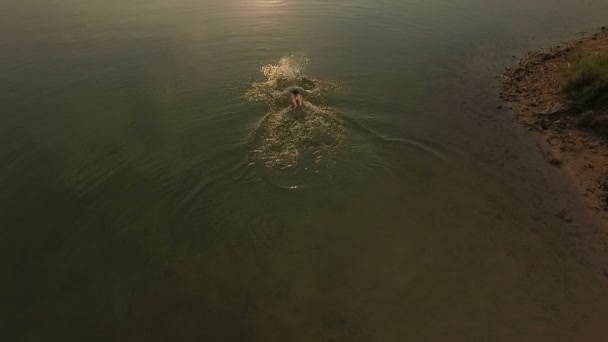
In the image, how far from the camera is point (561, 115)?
29.9 feet

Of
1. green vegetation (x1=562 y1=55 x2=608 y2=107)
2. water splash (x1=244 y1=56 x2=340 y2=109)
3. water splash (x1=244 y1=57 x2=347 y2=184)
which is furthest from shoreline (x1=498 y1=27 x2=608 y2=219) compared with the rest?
water splash (x1=244 y1=56 x2=340 y2=109)

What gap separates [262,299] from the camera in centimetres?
595

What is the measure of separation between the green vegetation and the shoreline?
216 millimetres

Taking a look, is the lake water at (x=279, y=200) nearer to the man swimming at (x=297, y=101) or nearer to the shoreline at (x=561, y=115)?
the man swimming at (x=297, y=101)

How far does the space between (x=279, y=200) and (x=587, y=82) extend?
7748 mm

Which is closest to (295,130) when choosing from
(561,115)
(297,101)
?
(297,101)

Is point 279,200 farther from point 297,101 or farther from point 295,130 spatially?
point 297,101

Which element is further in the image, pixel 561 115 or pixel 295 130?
pixel 561 115

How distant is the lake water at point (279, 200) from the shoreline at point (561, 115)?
1.16ft

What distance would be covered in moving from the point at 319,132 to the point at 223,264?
368 centimetres

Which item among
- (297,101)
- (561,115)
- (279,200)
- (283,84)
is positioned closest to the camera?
(279,200)

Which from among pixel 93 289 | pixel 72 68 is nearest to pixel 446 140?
pixel 93 289

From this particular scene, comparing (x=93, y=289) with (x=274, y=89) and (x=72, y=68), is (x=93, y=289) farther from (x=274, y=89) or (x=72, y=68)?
(x=72, y=68)

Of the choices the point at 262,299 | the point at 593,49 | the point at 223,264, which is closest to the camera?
the point at 262,299
